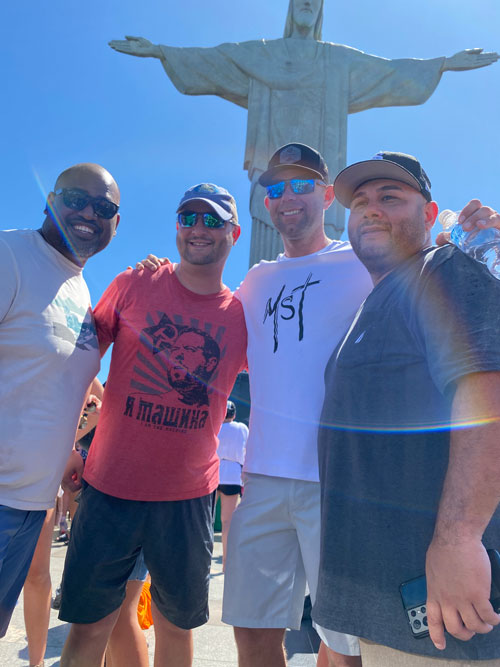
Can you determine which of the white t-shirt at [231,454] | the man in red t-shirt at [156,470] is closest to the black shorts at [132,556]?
the man in red t-shirt at [156,470]

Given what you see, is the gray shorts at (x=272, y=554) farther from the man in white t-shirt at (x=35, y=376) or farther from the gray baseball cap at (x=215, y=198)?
the gray baseball cap at (x=215, y=198)

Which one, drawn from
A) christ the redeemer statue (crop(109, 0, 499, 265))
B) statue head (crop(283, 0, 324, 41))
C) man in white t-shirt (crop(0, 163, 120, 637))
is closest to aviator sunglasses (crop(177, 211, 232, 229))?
man in white t-shirt (crop(0, 163, 120, 637))

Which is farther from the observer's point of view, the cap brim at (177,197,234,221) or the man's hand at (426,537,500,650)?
the cap brim at (177,197,234,221)

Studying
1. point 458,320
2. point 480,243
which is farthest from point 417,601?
point 480,243

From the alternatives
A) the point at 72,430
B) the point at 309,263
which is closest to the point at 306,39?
the point at 309,263

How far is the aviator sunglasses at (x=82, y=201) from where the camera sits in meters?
2.10

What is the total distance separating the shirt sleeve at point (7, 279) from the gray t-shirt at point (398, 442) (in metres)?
1.22

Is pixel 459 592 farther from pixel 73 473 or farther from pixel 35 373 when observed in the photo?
pixel 73 473

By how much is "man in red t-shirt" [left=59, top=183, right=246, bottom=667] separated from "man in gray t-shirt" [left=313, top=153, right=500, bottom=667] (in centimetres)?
75

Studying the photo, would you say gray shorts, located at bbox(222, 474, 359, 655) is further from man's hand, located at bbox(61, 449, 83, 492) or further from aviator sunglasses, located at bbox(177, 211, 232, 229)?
aviator sunglasses, located at bbox(177, 211, 232, 229)

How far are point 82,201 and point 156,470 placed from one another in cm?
119

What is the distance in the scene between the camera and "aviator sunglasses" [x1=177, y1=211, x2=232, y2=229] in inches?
93.6

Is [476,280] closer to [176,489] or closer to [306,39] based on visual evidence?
[176,489]

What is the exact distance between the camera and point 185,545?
204cm
